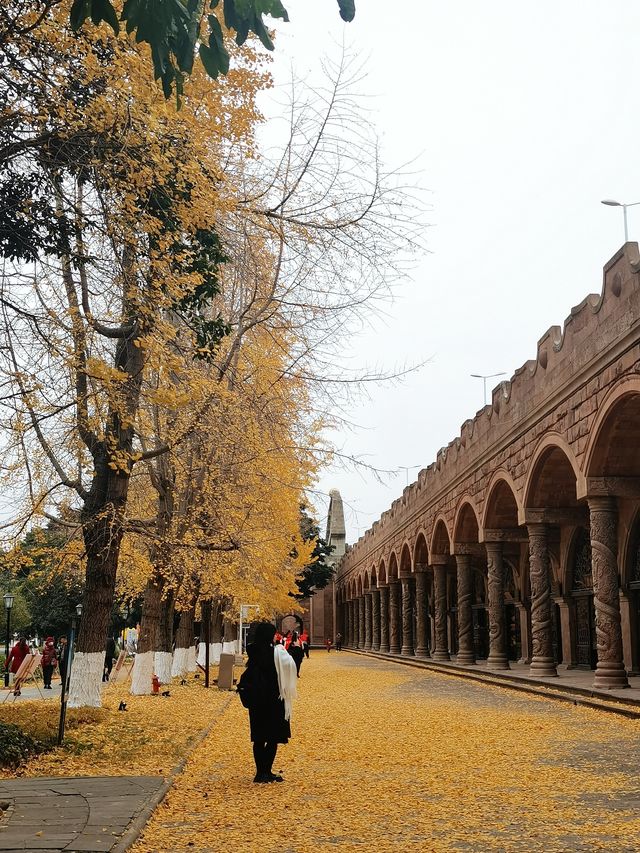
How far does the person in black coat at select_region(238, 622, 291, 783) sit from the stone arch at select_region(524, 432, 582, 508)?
1059 cm

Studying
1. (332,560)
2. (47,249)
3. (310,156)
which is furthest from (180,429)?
(332,560)

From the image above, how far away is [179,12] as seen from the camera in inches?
170

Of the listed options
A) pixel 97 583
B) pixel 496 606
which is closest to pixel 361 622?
pixel 496 606

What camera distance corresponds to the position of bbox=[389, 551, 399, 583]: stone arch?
40.0m

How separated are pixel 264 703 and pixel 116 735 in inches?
142

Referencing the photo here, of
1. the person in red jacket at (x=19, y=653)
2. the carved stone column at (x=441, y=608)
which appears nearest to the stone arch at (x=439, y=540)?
the carved stone column at (x=441, y=608)

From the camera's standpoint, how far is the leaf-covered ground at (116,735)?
27.1 ft

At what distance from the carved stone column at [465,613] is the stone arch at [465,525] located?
22.6 inches

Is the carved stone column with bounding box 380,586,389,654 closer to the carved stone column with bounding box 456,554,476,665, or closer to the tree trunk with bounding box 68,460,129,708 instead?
the carved stone column with bounding box 456,554,476,665

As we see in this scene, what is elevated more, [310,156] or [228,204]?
[310,156]

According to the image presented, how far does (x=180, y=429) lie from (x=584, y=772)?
8.34m

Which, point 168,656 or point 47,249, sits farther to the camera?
point 168,656

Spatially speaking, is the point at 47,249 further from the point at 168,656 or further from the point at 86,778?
the point at 168,656

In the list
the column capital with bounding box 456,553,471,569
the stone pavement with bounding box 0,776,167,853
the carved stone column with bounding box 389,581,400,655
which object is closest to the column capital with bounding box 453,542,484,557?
the column capital with bounding box 456,553,471,569
